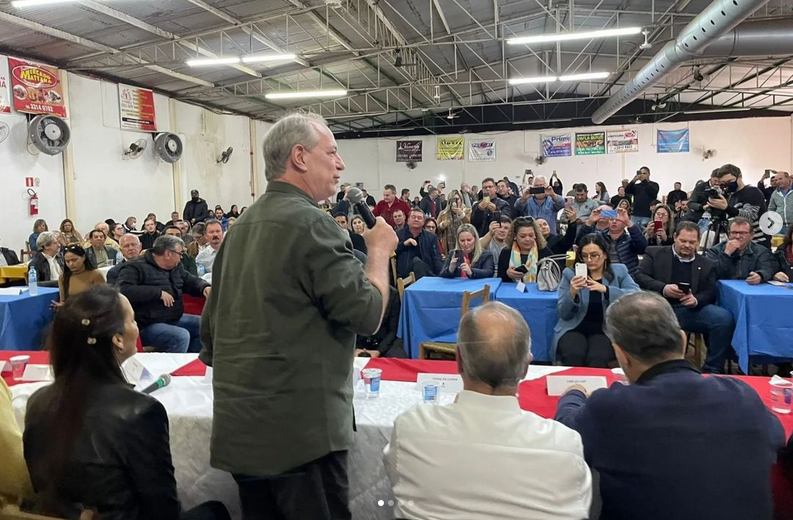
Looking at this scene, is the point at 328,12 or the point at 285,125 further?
the point at 328,12

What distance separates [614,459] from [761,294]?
9.21 feet

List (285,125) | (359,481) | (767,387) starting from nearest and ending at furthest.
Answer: (285,125) < (359,481) < (767,387)

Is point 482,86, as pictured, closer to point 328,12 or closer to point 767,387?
point 328,12

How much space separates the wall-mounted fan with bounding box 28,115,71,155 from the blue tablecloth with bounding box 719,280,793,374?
360 inches

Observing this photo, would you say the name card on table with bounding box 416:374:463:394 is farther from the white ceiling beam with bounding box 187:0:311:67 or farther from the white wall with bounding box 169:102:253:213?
the white wall with bounding box 169:102:253:213

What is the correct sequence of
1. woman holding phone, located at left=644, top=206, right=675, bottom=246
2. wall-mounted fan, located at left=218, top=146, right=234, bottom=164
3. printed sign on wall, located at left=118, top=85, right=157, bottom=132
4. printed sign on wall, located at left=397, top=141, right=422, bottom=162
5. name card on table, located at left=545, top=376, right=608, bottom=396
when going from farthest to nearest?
printed sign on wall, located at left=397, top=141, right=422, bottom=162 < wall-mounted fan, located at left=218, top=146, right=234, bottom=164 < printed sign on wall, located at left=118, top=85, right=157, bottom=132 < woman holding phone, located at left=644, top=206, right=675, bottom=246 < name card on table, located at left=545, top=376, right=608, bottom=396

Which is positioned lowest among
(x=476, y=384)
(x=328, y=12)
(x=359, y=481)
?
(x=359, y=481)

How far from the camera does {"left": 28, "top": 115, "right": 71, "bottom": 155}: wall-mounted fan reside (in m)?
8.23

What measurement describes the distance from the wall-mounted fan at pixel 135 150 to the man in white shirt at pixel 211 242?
19.9ft

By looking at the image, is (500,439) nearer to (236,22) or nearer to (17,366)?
(17,366)

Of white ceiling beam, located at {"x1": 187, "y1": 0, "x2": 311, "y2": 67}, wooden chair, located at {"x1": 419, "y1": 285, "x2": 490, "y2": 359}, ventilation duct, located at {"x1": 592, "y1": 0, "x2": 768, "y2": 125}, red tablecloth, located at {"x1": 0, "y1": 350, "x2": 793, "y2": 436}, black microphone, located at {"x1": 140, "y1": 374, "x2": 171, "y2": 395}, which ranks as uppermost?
white ceiling beam, located at {"x1": 187, "y1": 0, "x2": 311, "y2": 67}

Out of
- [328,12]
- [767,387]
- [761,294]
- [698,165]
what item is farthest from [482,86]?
[767,387]

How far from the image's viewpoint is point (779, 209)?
679 centimetres

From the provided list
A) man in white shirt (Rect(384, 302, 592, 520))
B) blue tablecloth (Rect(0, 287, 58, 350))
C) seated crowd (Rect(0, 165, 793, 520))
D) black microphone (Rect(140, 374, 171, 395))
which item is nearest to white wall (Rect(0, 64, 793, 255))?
blue tablecloth (Rect(0, 287, 58, 350))
